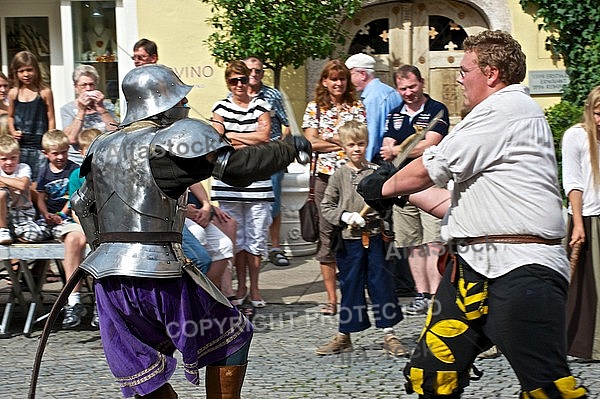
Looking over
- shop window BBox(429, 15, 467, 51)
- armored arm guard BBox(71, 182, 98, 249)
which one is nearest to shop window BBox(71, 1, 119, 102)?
shop window BBox(429, 15, 467, 51)

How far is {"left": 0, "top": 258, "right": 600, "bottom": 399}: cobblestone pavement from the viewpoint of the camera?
570 centimetres

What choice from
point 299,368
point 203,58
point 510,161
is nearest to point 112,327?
point 510,161

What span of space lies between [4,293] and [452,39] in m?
5.54

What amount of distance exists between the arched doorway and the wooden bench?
4.88m

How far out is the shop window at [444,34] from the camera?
11.4 meters

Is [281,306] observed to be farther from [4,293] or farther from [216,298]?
[216,298]

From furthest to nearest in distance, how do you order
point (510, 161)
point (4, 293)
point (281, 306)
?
point (4, 293) < point (281, 306) < point (510, 161)

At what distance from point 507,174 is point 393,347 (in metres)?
2.64

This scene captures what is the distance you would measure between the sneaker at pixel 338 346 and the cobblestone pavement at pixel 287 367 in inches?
1.9

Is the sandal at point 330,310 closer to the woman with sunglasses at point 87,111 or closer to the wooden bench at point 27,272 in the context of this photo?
the wooden bench at point 27,272

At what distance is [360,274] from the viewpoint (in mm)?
6422

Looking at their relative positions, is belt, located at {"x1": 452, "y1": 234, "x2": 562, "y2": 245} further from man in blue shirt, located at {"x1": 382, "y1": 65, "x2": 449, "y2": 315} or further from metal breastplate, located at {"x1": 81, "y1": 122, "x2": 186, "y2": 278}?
man in blue shirt, located at {"x1": 382, "y1": 65, "x2": 449, "y2": 315}

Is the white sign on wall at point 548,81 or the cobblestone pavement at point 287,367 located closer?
the cobblestone pavement at point 287,367

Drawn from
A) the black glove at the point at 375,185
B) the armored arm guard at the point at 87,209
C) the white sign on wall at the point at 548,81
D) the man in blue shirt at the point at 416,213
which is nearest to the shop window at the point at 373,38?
the white sign on wall at the point at 548,81
